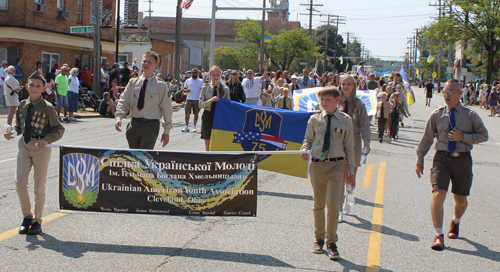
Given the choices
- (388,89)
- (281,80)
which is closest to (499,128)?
(388,89)

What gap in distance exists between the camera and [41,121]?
543cm

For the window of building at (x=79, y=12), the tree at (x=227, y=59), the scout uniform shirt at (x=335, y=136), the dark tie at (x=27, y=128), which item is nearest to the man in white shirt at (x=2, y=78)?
the window of building at (x=79, y=12)

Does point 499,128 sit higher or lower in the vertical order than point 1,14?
lower

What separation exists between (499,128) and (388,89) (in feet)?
31.8

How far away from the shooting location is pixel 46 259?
4.70 meters

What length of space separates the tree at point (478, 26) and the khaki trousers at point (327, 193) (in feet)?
160

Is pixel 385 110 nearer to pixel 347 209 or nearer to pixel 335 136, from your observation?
pixel 347 209

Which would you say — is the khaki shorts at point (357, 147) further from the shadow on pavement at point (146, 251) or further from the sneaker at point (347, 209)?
the shadow on pavement at point (146, 251)

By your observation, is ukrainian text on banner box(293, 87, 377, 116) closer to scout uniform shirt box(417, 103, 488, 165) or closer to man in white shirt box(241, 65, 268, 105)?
man in white shirt box(241, 65, 268, 105)

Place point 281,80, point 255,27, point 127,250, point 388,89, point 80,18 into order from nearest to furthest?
point 127,250, point 281,80, point 388,89, point 80,18, point 255,27

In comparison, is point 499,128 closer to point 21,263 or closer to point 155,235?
point 155,235

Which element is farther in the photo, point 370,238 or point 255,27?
point 255,27

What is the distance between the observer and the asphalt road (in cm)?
480

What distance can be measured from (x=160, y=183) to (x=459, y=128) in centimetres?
339
